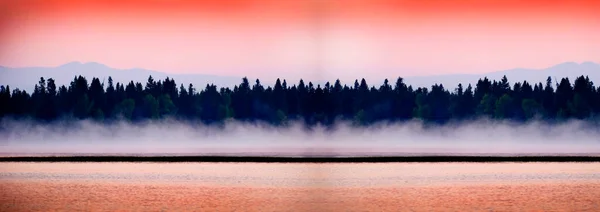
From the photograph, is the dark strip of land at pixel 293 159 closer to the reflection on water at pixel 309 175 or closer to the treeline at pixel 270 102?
the reflection on water at pixel 309 175

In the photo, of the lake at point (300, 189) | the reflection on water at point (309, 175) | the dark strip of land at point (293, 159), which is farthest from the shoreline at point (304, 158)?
the lake at point (300, 189)

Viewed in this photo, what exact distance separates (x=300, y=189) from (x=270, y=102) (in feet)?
304

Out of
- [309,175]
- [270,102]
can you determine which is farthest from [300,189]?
[270,102]

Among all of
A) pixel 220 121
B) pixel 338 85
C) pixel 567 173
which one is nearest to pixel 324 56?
pixel 567 173

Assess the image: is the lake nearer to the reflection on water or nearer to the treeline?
the reflection on water

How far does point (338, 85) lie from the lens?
461ft

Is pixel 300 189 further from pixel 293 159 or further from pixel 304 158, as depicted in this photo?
pixel 293 159

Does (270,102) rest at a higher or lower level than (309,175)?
higher

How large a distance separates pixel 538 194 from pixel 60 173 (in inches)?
1667

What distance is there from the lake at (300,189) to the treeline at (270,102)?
6862 cm

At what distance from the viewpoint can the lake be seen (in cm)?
5274

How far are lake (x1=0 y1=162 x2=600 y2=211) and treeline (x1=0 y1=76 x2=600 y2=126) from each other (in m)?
68.6

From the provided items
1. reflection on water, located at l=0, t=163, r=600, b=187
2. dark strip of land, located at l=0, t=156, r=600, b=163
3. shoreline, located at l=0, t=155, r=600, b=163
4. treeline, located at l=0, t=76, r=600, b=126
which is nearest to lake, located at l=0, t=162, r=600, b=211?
reflection on water, located at l=0, t=163, r=600, b=187

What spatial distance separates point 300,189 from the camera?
2635 inches
